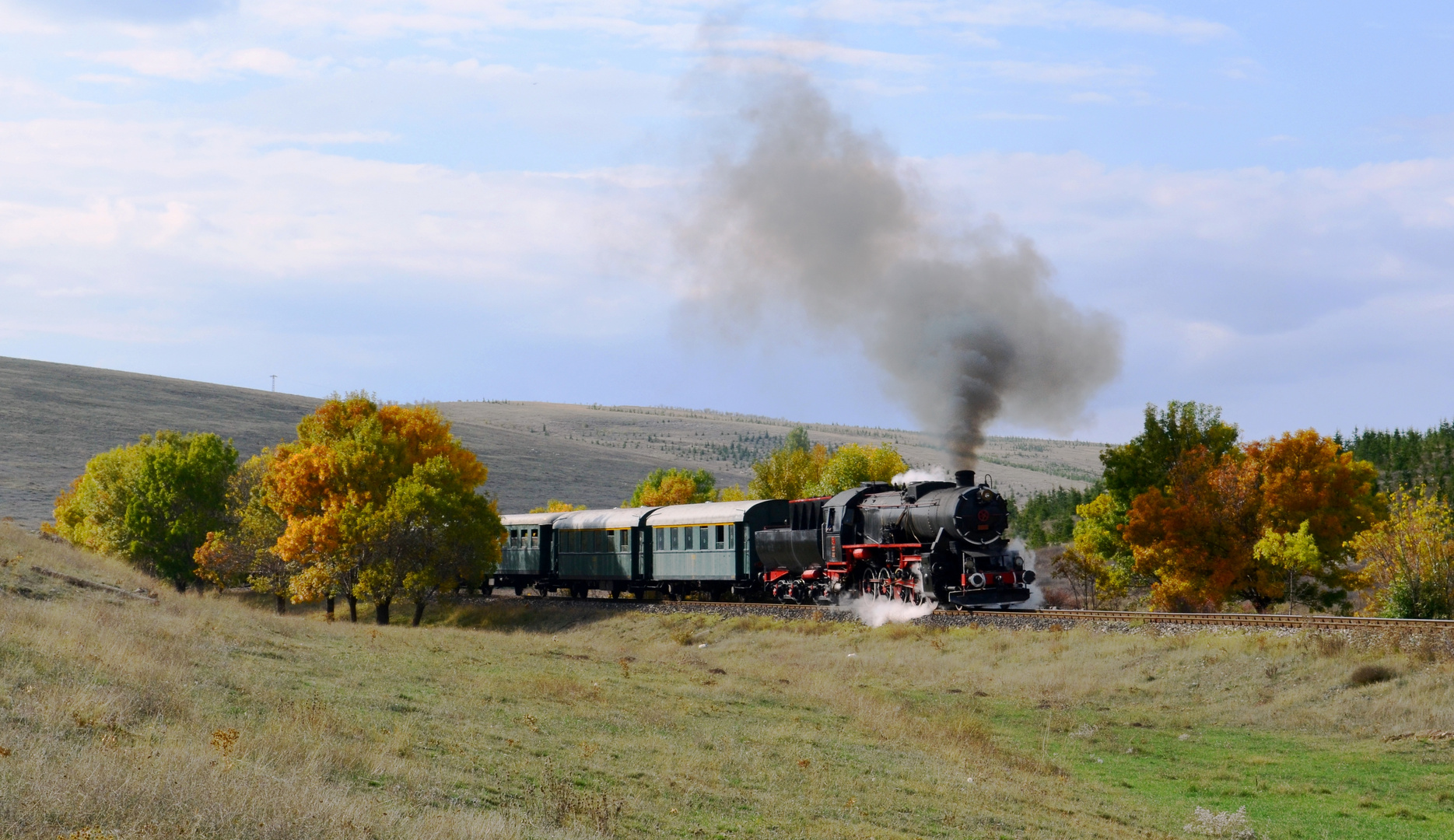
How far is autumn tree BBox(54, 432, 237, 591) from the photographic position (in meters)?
51.5

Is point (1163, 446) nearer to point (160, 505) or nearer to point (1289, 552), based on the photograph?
point (1289, 552)

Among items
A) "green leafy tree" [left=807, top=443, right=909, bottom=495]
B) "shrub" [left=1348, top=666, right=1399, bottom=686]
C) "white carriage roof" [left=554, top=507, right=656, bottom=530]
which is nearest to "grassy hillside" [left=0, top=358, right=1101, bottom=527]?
"white carriage roof" [left=554, top=507, right=656, bottom=530]

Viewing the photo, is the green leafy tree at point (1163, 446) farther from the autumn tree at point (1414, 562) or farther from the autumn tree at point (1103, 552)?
the autumn tree at point (1414, 562)

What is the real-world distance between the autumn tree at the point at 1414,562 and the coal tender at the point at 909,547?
29.3ft

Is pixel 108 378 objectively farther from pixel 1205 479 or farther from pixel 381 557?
pixel 1205 479

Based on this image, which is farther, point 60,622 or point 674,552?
point 674,552

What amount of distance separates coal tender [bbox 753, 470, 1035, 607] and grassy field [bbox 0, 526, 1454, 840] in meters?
1.60

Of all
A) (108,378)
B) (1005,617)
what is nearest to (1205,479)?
(1005,617)

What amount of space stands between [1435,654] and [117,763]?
2289cm

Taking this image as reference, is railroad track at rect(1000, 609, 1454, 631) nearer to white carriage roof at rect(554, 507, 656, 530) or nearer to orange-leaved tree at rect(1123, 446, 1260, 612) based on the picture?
orange-leaved tree at rect(1123, 446, 1260, 612)

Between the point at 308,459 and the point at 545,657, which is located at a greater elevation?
the point at 308,459

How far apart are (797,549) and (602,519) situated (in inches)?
528

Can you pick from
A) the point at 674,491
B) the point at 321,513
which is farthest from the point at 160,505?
the point at 674,491

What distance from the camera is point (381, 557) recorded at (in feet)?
142
